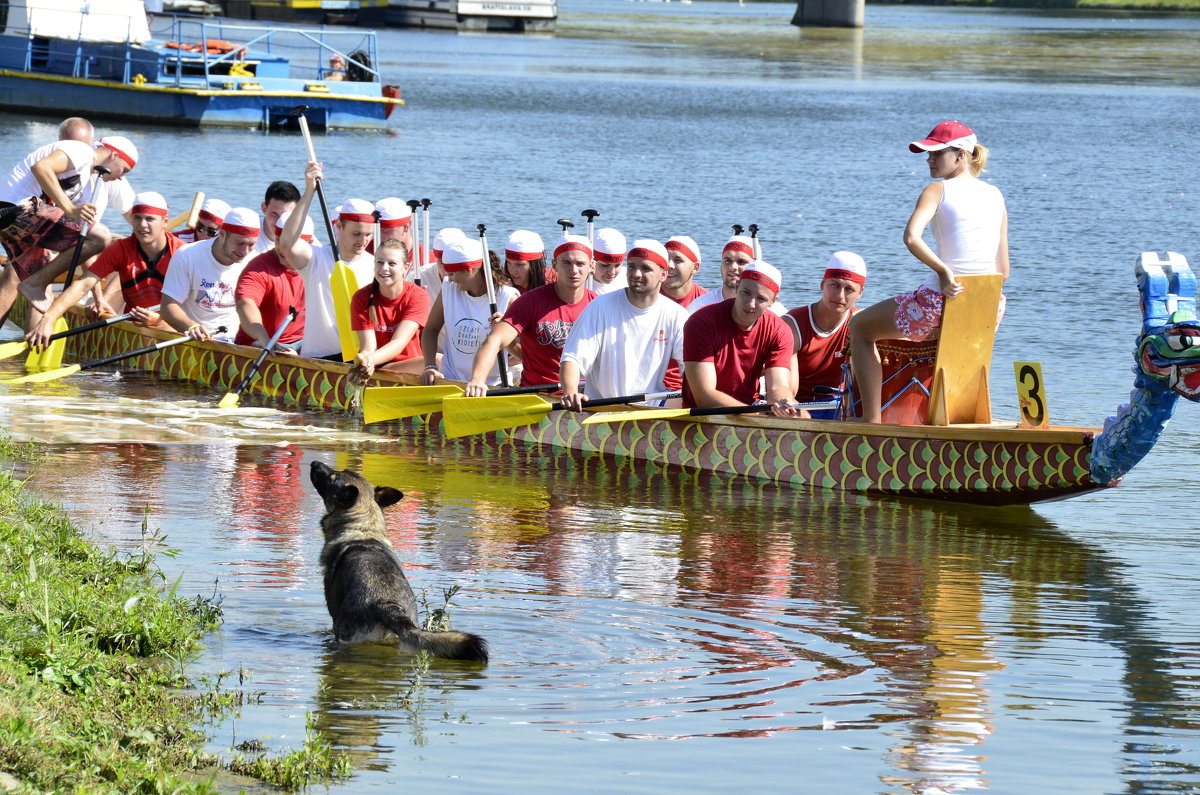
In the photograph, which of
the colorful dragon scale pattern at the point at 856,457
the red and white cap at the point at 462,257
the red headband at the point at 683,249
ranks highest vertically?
the red headband at the point at 683,249

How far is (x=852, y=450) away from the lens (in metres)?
10.2

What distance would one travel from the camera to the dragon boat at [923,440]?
847 centimetres

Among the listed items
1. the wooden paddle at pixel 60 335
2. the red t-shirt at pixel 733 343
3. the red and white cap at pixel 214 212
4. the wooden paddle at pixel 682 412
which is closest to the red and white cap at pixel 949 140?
the red t-shirt at pixel 733 343

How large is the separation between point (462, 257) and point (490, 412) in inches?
45.6

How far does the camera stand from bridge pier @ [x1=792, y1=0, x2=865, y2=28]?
84062 mm

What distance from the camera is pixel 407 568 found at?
816 cm

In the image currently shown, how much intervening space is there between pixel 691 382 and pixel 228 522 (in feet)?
10.2

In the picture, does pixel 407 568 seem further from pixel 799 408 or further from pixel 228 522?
pixel 799 408

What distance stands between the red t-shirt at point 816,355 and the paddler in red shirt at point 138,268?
5.77 m

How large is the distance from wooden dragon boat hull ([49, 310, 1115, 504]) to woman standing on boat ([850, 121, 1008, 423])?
68 cm

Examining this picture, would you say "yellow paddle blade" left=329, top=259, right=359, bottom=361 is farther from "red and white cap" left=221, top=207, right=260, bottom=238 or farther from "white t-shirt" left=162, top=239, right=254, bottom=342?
"white t-shirt" left=162, top=239, right=254, bottom=342

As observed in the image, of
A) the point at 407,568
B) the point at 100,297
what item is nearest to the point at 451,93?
the point at 100,297

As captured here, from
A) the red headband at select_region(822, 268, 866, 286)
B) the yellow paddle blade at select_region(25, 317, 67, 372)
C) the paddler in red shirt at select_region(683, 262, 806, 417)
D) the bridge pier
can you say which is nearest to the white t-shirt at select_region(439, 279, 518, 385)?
the paddler in red shirt at select_region(683, 262, 806, 417)

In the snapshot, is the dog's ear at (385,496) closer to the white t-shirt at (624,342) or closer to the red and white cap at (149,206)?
the white t-shirt at (624,342)
